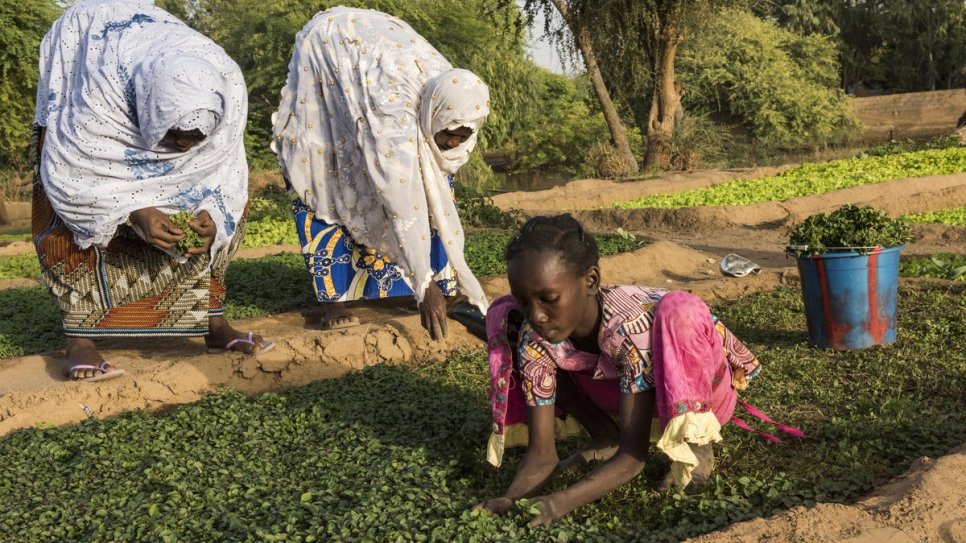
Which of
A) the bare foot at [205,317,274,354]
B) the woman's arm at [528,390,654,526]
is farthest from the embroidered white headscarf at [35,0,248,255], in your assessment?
the woman's arm at [528,390,654,526]

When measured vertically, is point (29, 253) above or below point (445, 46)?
below

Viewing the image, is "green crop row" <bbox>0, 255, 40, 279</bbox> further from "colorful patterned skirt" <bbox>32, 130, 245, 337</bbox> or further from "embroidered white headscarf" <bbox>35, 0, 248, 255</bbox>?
"embroidered white headscarf" <bbox>35, 0, 248, 255</bbox>

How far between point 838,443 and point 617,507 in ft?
3.31

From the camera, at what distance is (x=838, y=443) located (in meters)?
3.77

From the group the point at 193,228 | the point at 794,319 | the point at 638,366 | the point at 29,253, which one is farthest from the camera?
the point at 29,253

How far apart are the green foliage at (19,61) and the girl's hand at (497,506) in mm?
18802

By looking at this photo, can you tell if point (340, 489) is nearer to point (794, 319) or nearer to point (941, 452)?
point (941, 452)

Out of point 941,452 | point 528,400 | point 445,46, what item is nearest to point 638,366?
point 528,400

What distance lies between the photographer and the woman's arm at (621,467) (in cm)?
319

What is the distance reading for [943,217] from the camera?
10.9 m

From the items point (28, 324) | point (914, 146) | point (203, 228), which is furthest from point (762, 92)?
point (203, 228)

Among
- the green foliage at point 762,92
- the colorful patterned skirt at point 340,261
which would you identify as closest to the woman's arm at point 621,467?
the colorful patterned skirt at point 340,261

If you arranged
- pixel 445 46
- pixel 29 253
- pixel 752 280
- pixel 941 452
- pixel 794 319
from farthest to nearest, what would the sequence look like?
1. pixel 445 46
2. pixel 29 253
3. pixel 752 280
4. pixel 794 319
5. pixel 941 452

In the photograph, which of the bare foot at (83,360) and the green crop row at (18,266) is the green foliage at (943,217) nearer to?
the bare foot at (83,360)
